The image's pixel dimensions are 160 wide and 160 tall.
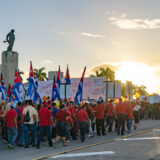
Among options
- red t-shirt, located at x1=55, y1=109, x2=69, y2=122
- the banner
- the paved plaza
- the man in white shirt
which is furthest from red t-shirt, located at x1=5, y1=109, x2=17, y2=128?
the banner

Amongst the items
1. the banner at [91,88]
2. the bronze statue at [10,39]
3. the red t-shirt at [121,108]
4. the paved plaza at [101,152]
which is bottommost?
the paved plaza at [101,152]

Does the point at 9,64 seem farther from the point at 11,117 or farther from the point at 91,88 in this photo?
the point at 11,117

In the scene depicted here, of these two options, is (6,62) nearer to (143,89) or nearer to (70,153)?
(70,153)

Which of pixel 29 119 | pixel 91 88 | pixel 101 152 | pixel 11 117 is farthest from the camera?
pixel 91 88

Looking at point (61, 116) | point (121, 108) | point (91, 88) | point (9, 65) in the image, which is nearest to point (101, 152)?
point (61, 116)

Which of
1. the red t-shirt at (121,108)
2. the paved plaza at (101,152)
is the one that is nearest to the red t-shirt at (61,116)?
the paved plaza at (101,152)

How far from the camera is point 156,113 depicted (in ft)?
112

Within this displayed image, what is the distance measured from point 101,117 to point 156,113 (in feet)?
63.5

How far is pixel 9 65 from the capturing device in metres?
28.2

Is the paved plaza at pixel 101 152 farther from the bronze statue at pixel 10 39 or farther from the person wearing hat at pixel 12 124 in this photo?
the bronze statue at pixel 10 39

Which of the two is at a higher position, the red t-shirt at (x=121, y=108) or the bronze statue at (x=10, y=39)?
the bronze statue at (x=10, y=39)

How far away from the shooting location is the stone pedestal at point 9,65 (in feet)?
91.9

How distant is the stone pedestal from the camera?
91.9ft

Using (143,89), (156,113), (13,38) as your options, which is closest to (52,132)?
(13,38)
